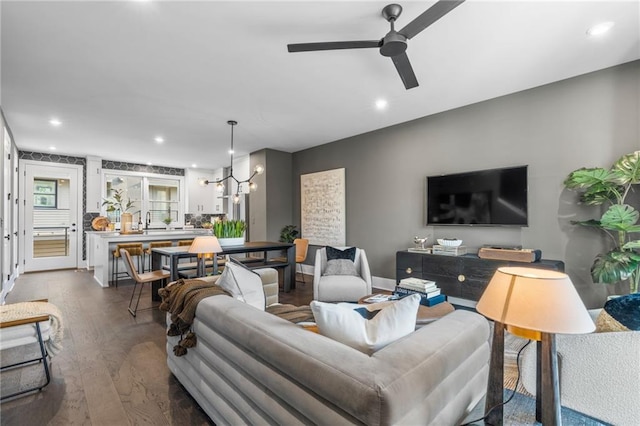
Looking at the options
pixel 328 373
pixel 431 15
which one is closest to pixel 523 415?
pixel 328 373

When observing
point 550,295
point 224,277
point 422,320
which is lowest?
point 422,320

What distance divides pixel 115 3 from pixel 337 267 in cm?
325

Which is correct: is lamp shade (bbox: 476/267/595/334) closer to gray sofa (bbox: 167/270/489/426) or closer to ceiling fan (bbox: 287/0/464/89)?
gray sofa (bbox: 167/270/489/426)

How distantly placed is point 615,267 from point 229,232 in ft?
14.3

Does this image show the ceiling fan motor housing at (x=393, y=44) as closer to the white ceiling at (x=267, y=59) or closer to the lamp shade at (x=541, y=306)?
the white ceiling at (x=267, y=59)

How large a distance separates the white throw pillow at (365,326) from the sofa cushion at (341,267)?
2549 mm

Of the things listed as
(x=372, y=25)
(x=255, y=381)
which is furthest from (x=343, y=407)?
(x=372, y=25)

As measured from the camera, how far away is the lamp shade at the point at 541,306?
99 cm

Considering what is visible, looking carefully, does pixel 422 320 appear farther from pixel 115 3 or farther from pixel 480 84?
pixel 115 3

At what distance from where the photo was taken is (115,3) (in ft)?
6.82

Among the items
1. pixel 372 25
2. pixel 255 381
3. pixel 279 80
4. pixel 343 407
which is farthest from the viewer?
pixel 279 80

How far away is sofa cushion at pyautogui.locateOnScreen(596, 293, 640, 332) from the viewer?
1.37m

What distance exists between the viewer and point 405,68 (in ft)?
7.93

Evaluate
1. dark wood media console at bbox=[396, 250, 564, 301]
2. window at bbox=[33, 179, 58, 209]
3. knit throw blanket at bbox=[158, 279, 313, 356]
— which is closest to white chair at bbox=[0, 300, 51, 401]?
knit throw blanket at bbox=[158, 279, 313, 356]
